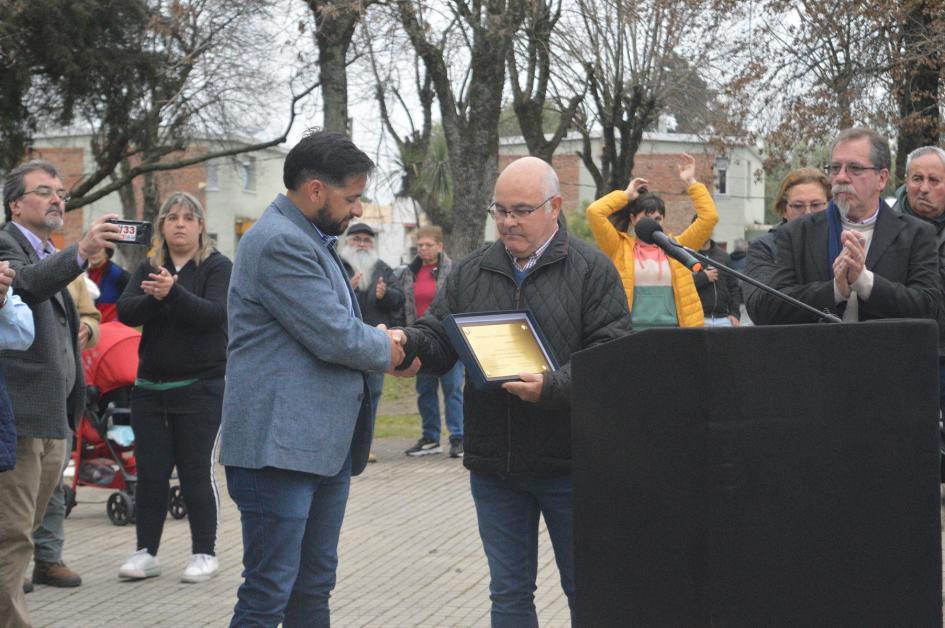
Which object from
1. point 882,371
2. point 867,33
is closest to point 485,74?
point 867,33

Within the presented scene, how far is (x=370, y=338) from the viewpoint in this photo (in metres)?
4.45

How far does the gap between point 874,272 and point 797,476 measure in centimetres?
181

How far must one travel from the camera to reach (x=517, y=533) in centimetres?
457

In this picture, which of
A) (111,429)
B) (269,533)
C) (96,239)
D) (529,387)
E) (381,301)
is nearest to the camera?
(529,387)

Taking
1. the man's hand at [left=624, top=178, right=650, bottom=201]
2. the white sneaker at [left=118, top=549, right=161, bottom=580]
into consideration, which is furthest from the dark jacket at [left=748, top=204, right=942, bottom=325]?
the white sneaker at [left=118, top=549, right=161, bottom=580]

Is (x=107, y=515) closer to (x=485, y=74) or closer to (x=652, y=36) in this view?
(x=485, y=74)

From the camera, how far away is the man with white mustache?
438cm

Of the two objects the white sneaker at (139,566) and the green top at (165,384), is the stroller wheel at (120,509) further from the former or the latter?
the green top at (165,384)

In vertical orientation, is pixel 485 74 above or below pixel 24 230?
above

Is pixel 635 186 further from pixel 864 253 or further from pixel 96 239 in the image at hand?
pixel 96 239

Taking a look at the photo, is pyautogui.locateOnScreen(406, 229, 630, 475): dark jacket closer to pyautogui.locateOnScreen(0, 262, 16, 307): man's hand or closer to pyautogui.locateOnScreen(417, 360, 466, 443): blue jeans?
pyautogui.locateOnScreen(0, 262, 16, 307): man's hand

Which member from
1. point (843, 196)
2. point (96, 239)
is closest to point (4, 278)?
point (96, 239)

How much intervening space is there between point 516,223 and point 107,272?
5.99 m

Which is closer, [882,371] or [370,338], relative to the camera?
[882,371]
